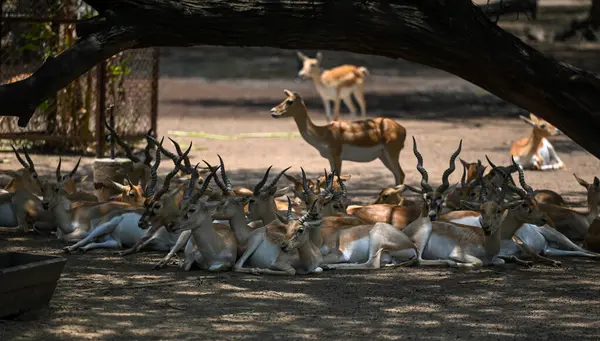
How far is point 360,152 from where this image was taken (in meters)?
14.1

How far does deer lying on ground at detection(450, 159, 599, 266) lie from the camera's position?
9633 millimetres

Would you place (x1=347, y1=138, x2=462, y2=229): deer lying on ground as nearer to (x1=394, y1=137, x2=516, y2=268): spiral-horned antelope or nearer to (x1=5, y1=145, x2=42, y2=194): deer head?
(x1=394, y1=137, x2=516, y2=268): spiral-horned antelope

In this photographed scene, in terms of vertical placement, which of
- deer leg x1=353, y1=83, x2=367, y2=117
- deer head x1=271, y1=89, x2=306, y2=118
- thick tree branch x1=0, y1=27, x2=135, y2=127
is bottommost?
deer leg x1=353, y1=83, x2=367, y2=117

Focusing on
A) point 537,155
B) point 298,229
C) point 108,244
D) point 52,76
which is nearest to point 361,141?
point 537,155

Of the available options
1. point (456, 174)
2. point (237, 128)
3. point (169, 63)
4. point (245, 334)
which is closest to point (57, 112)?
point (237, 128)

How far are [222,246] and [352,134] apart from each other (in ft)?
17.1

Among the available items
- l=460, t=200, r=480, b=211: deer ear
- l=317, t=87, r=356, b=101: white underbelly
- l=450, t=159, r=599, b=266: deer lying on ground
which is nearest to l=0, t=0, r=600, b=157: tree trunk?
l=450, t=159, r=599, b=266: deer lying on ground

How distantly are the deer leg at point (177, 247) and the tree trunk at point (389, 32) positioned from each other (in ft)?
5.65

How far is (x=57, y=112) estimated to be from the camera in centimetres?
1639

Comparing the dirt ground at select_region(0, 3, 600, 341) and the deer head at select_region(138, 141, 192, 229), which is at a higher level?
the deer head at select_region(138, 141, 192, 229)

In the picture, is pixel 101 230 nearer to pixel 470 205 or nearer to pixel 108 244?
pixel 108 244

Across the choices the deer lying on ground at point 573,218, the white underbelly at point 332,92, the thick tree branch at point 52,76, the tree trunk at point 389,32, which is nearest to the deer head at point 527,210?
the deer lying on ground at point 573,218

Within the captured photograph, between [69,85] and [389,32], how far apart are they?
9.19 metres

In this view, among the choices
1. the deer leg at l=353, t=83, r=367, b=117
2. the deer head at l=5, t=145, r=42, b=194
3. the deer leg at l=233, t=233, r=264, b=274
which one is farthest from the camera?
the deer leg at l=353, t=83, r=367, b=117
